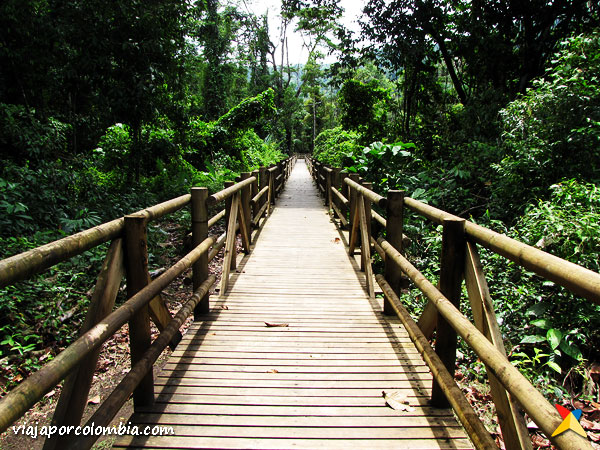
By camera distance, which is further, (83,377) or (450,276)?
(450,276)

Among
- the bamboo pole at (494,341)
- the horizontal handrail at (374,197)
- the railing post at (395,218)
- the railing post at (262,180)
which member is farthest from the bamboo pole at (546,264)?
the railing post at (262,180)

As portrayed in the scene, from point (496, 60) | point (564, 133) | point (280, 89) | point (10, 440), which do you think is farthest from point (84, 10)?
point (280, 89)

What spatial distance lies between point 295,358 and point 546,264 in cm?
193

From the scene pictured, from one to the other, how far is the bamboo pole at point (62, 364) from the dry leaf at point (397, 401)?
151cm

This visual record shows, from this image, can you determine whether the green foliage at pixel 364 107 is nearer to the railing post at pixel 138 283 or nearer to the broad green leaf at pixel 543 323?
the broad green leaf at pixel 543 323

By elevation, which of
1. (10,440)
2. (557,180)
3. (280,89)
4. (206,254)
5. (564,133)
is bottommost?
(10,440)

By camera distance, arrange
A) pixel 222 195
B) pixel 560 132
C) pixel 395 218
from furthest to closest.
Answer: pixel 560 132 < pixel 222 195 < pixel 395 218

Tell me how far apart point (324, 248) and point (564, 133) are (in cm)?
396

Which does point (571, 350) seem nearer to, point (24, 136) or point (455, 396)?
point (455, 396)

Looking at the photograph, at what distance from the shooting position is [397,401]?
239cm

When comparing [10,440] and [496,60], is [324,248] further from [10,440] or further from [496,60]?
[496,60]

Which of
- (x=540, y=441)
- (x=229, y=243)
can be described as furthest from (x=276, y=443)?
(x=229, y=243)

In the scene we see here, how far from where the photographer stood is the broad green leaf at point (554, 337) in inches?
139

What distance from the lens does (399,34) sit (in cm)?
1168
